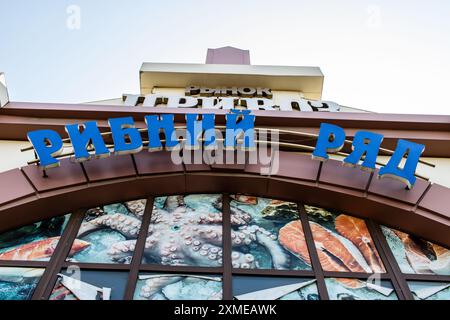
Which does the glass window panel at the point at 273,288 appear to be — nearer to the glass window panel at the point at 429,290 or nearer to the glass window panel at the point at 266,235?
the glass window panel at the point at 266,235

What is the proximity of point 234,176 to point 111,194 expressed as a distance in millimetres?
2751

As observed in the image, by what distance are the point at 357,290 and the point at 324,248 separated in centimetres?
117

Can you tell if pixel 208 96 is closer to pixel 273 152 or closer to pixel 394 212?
pixel 273 152

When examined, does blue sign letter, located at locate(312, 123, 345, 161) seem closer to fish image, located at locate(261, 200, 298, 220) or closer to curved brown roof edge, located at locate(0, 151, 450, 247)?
curved brown roof edge, located at locate(0, 151, 450, 247)

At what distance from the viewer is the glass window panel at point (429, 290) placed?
9.10m

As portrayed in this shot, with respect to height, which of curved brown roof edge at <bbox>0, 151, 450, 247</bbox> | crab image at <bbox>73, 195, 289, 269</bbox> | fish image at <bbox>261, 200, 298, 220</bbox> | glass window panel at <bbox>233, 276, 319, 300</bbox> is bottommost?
glass window panel at <bbox>233, 276, 319, 300</bbox>

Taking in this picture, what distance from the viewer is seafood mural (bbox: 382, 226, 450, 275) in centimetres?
973

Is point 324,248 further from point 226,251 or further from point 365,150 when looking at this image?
point 365,150

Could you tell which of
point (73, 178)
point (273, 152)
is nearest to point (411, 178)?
point (273, 152)

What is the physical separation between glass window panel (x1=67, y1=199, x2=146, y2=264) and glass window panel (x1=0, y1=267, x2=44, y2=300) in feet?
2.37

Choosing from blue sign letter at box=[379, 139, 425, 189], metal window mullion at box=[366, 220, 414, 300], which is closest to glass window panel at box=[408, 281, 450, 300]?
metal window mullion at box=[366, 220, 414, 300]

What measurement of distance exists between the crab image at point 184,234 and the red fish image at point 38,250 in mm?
424

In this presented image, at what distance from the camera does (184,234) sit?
10.1 metres

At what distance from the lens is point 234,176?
11.1 meters
